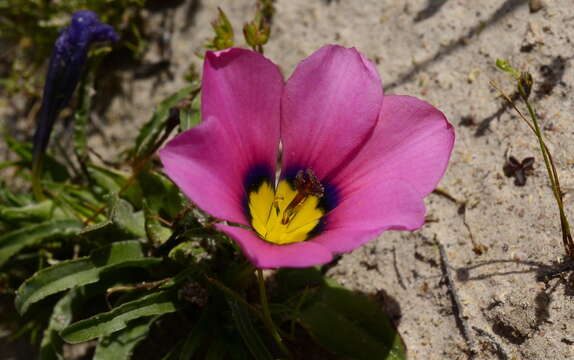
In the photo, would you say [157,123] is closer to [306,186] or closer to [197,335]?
[197,335]

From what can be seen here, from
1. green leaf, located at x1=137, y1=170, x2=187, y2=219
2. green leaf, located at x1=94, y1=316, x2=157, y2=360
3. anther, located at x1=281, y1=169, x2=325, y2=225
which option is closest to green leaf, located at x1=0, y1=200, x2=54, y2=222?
green leaf, located at x1=137, y1=170, x2=187, y2=219

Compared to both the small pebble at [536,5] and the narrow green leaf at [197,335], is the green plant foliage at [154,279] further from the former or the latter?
the small pebble at [536,5]

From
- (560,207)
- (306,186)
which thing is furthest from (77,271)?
(560,207)

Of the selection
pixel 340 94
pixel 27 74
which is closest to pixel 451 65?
pixel 340 94

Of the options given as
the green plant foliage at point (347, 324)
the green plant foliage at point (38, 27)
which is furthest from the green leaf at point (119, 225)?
the green plant foliage at point (38, 27)

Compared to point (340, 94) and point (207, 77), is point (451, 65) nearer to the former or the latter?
point (340, 94)

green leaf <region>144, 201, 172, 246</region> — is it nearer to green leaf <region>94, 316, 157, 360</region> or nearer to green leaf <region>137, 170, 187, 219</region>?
green leaf <region>137, 170, 187, 219</region>
